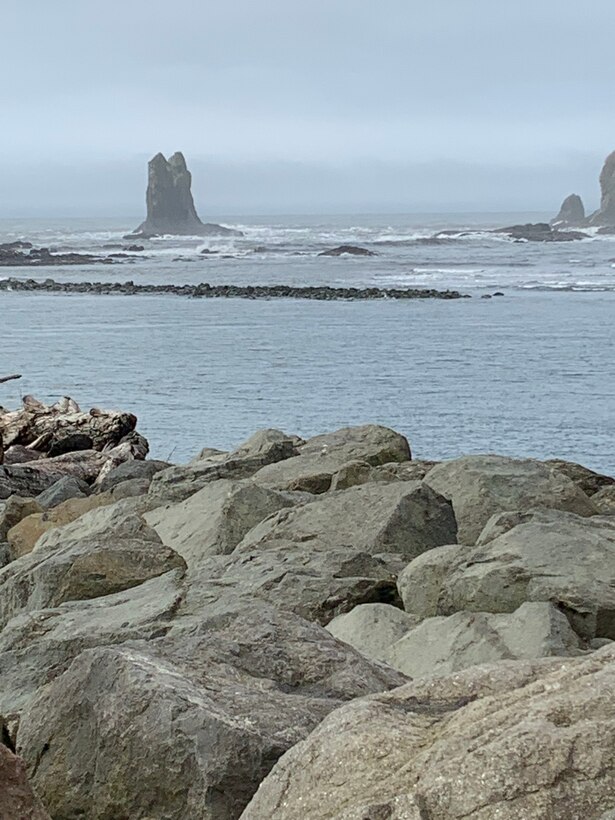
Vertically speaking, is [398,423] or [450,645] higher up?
[450,645]

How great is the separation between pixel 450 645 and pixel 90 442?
10.3 m

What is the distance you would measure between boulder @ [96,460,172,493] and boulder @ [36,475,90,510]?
0.24 metres

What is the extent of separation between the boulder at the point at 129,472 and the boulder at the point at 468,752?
908 cm

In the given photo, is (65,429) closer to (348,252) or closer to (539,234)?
(348,252)

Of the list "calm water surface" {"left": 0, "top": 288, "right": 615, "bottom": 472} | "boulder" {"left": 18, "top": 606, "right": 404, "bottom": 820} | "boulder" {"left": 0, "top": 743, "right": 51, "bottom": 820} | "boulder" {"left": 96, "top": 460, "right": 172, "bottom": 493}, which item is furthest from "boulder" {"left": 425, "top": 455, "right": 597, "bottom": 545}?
"calm water surface" {"left": 0, "top": 288, "right": 615, "bottom": 472}

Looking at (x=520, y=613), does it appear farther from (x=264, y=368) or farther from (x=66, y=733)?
(x=264, y=368)

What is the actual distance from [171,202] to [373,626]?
12163 cm

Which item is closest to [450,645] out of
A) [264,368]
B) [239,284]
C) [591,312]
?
[264,368]

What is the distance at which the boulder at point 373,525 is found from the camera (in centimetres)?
731

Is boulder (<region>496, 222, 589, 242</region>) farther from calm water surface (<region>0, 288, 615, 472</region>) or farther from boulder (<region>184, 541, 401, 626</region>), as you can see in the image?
boulder (<region>184, 541, 401, 626</region>)

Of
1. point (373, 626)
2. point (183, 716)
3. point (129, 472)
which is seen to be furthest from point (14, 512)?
point (183, 716)

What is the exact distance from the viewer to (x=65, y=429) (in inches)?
605

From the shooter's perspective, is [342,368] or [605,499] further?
[342,368]

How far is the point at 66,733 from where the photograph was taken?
4066 millimetres
